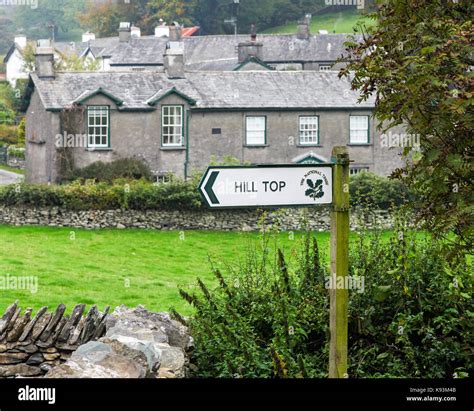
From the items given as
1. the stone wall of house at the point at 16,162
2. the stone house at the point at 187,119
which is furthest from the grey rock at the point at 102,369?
the stone wall of house at the point at 16,162

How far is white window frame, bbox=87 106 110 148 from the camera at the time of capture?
37.4 meters

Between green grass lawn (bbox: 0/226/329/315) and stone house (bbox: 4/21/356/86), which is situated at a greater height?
stone house (bbox: 4/21/356/86)

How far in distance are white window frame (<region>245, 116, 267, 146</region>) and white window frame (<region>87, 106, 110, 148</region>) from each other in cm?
587

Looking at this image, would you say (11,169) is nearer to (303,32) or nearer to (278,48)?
(278,48)

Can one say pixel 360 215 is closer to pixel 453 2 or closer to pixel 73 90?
pixel 453 2

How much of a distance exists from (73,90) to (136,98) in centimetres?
256

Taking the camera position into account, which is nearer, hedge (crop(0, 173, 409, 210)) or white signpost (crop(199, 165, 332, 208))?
white signpost (crop(199, 165, 332, 208))

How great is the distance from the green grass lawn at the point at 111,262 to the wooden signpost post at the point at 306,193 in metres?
8.50

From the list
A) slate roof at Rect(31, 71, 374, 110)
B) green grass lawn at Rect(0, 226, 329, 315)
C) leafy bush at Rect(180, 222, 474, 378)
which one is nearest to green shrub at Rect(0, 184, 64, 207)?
green grass lawn at Rect(0, 226, 329, 315)

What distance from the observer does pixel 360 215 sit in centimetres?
1018

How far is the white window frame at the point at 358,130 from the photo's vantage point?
132 feet

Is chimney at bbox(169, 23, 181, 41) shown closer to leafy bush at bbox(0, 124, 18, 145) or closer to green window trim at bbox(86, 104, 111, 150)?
leafy bush at bbox(0, 124, 18, 145)

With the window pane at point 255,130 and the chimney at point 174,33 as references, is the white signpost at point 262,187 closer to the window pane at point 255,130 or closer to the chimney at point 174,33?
the window pane at point 255,130
